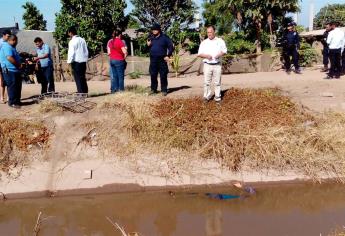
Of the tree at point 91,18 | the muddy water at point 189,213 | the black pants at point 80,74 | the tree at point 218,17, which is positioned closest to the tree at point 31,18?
the tree at point 91,18

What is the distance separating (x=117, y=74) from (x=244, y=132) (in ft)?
10.8

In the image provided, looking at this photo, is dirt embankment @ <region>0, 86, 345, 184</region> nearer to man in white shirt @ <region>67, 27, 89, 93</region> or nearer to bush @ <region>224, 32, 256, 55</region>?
man in white shirt @ <region>67, 27, 89, 93</region>

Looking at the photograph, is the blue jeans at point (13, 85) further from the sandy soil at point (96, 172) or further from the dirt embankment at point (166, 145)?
the sandy soil at point (96, 172)

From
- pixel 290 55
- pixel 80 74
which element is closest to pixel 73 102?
pixel 80 74

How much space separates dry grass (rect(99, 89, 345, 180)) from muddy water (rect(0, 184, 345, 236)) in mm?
499

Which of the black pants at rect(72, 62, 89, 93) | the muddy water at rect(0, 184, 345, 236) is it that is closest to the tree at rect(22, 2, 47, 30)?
the black pants at rect(72, 62, 89, 93)

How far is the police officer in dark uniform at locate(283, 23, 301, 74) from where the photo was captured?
43.5 feet

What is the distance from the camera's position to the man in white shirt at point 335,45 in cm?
1137

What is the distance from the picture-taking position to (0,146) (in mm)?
7820

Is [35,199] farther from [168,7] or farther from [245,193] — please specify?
[168,7]

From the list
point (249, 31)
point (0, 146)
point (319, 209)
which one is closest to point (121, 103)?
point (0, 146)

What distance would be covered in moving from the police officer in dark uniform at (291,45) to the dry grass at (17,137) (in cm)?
823

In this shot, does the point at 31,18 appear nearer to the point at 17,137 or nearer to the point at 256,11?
the point at 256,11

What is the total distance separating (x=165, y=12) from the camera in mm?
19609
